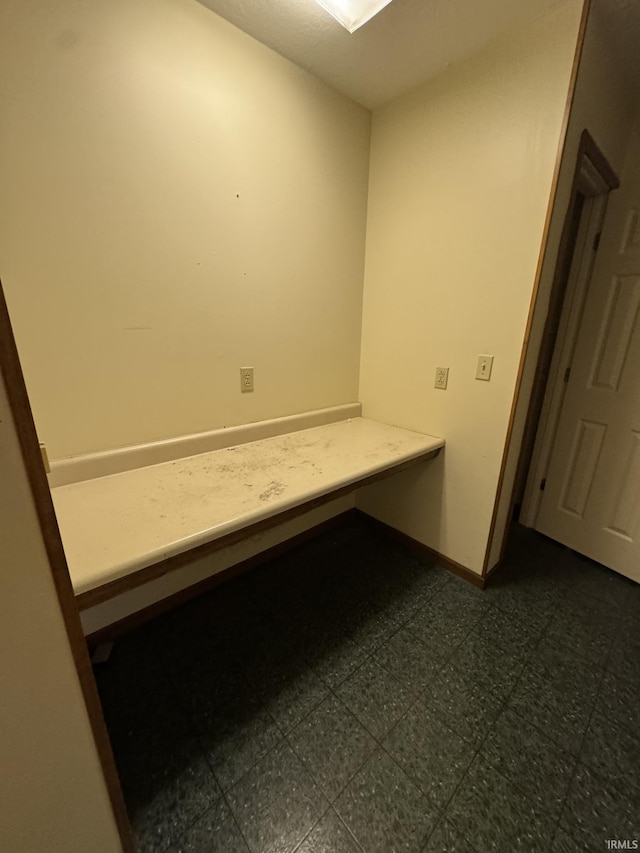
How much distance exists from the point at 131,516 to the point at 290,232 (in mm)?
1430

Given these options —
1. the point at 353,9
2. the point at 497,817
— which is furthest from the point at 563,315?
the point at 497,817

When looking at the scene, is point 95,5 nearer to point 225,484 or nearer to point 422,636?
point 225,484

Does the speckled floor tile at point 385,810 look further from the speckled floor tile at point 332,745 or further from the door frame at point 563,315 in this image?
the door frame at point 563,315

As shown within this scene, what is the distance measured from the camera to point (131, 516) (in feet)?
3.20

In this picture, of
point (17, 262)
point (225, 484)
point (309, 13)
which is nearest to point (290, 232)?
point (309, 13)

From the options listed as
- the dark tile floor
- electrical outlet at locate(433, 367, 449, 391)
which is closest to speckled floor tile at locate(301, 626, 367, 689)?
the dark tile floor

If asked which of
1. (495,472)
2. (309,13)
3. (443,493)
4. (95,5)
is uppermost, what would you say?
(309,13)

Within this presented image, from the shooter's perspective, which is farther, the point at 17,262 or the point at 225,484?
the point at 225,484

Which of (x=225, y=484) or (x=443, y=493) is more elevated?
(x=225, y=484)

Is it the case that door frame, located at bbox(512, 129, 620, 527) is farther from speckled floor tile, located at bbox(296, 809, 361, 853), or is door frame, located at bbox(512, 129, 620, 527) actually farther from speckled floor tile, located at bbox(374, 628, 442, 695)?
speckled floor tile, located at bbox(296, 809, 361, 853)

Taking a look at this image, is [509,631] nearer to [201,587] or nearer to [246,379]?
[201,587]

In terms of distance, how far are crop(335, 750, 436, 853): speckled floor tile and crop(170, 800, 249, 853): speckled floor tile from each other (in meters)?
0.27

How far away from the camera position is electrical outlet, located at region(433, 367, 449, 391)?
5.43ft

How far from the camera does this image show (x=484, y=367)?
1.51m
